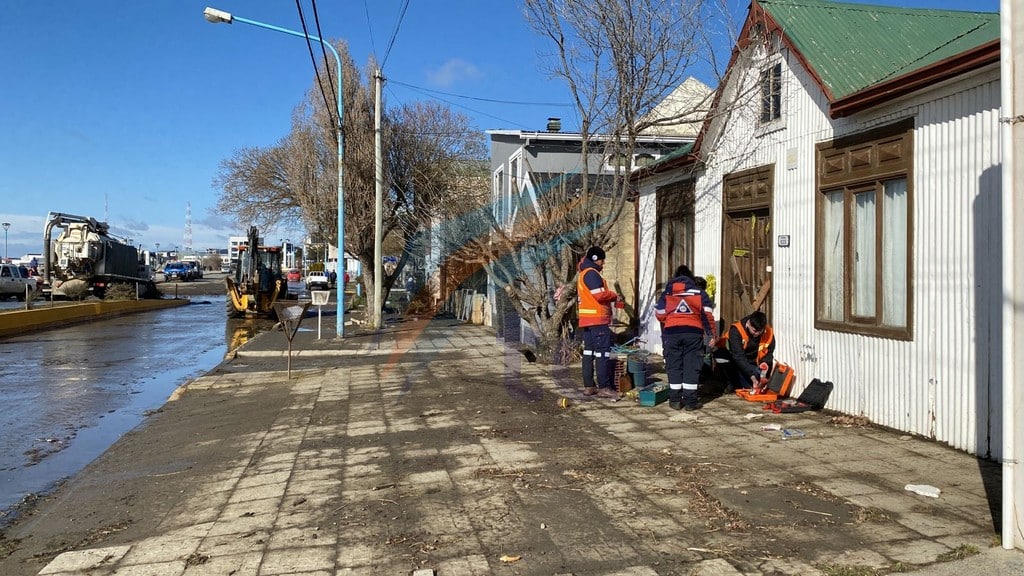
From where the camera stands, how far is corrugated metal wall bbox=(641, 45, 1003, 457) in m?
6.08

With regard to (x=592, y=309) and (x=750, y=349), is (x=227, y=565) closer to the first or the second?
(x=592, y=309)

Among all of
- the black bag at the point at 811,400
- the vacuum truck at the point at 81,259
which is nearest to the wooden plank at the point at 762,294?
the black bag at the point at 811,400

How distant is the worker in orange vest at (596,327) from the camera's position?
30.4 feet

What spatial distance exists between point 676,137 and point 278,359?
11.2 metres

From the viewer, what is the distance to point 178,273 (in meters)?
70.3

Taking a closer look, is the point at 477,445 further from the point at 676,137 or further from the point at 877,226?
the point at 676,137

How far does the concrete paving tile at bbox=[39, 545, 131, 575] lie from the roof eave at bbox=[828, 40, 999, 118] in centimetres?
702

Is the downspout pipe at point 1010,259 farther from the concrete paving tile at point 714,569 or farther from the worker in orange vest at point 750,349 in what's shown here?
the worker in orange vest at point 750,349

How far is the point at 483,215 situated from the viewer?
13.8 m

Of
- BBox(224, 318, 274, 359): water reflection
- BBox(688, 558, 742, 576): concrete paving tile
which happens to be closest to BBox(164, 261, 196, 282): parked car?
BBox(224, 318, 274, 359): water reflection

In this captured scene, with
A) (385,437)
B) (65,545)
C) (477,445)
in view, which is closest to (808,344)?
(477,445)

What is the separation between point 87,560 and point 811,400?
6820mm

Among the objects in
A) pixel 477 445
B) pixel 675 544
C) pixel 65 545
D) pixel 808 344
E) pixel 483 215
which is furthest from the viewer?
pixel 483 215

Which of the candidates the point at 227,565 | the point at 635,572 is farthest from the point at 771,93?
the point at 227,565
